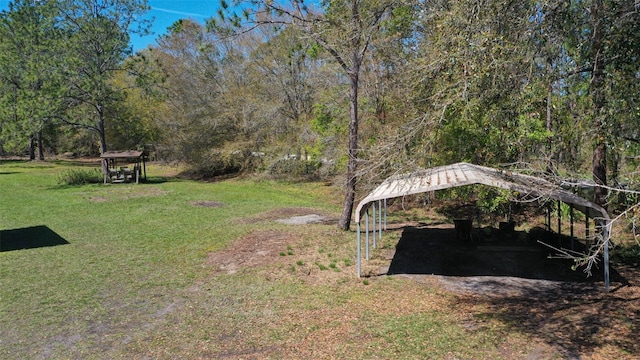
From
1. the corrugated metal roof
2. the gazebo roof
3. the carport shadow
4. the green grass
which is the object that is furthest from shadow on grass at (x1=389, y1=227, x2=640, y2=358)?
the gazebo roof

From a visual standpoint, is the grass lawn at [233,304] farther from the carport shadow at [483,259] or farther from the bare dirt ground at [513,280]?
the carport shadow at [483,259]

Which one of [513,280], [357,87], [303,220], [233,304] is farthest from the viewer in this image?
[303,220]

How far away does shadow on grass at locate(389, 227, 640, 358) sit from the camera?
579 cm

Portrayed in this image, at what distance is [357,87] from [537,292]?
7.21 m

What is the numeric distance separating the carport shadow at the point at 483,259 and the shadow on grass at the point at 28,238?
8.63 meters

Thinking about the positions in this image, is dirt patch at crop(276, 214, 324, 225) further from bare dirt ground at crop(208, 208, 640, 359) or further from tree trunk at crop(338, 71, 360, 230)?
tree trunk at crop(338, 71, 360, 230)

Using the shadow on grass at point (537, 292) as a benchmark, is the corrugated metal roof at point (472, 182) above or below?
above

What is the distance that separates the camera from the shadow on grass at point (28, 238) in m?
11.0

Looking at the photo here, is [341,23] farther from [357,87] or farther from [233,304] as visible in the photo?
[233,304]

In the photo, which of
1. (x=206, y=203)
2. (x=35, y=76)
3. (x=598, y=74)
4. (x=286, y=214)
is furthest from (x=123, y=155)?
Result: (x=598, y=74)

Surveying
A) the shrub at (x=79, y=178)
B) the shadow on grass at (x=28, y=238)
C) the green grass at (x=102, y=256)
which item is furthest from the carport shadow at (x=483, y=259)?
the shrub at (x=79, y=178)

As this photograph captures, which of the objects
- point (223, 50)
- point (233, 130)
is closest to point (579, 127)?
point (233, 130)

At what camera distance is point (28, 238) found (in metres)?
11.8

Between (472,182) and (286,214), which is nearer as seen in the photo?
(472,182)
